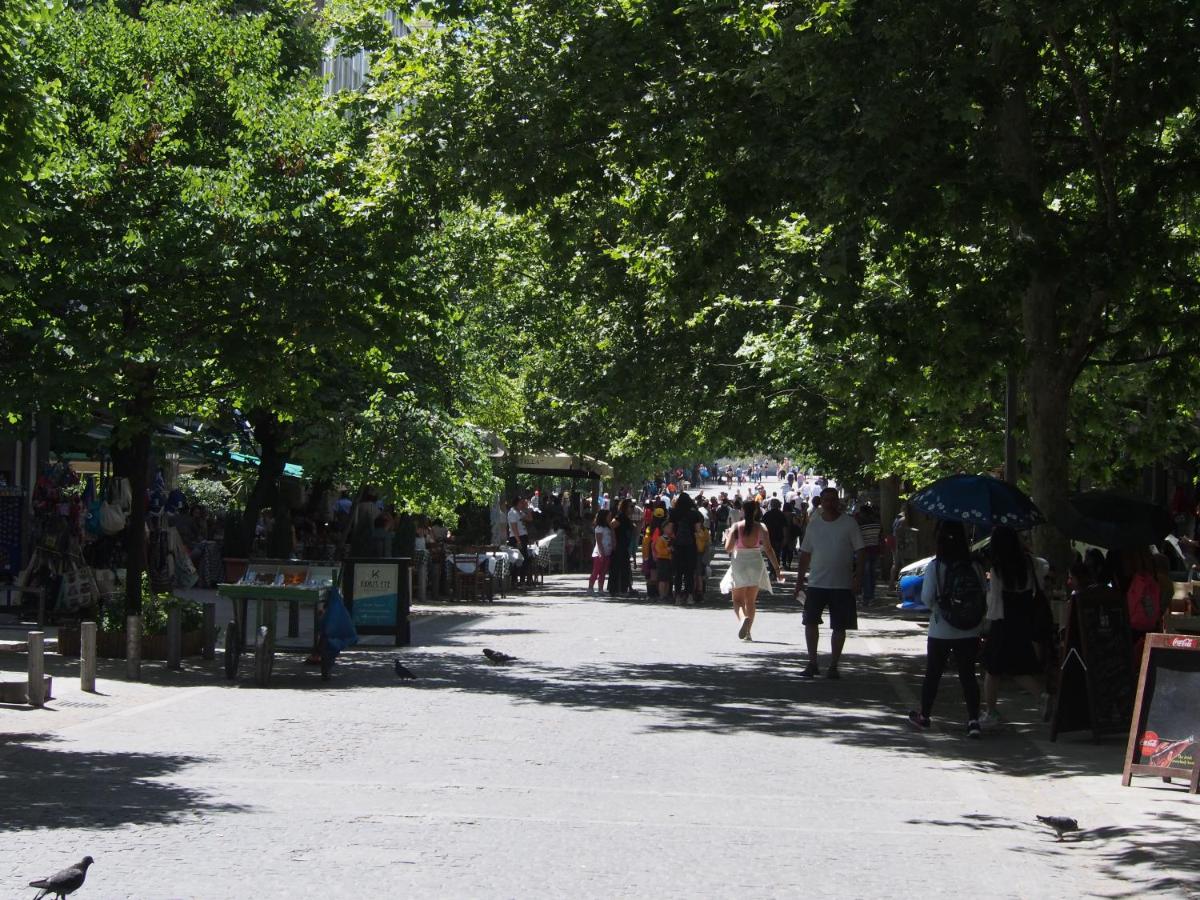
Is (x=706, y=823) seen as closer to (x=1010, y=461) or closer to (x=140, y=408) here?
(x=1010, y=461)

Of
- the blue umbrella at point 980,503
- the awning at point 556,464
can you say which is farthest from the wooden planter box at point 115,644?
the awning at point 556,464

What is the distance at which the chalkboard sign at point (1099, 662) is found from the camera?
473 inches

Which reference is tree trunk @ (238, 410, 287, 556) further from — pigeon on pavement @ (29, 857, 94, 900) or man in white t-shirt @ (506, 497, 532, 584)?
pigeon on pavement @ (29, 857, 94, 900)

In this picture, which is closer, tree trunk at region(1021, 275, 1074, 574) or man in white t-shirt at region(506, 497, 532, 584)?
tree trunk at region(1021, 275, 1074, 574)

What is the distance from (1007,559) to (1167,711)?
3166 mm

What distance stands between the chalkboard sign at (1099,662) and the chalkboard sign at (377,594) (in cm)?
929

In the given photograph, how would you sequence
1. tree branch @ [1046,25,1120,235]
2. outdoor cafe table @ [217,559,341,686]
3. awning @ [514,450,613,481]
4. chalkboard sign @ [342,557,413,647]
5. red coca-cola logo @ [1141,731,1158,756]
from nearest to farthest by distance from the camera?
red coca-cola logo @ [1141,731,1158,756] → tree branch @ [1046,25,1120,235] → outdoor cafe table @ [217,559,341,686] → chalkboard sign @ [342,557,413,647] → awning @ [514,450,613,481]

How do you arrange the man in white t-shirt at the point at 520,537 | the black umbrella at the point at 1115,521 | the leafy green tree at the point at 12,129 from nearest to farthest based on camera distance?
the leafy green tree at the point at 12,129 → the black umbrella at the point at 1115,521 → the man in white t-shirt at the point at 520,537

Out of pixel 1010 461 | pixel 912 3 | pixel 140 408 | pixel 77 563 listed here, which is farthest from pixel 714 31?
pixel 77 563

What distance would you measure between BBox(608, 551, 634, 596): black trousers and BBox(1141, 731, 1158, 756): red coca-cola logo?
22.2 m

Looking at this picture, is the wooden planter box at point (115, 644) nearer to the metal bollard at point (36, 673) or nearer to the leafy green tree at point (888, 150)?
the metal bollard at point (36, 673)

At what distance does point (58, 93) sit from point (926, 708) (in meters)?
10.7

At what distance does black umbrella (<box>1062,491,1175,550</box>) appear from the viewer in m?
13.9

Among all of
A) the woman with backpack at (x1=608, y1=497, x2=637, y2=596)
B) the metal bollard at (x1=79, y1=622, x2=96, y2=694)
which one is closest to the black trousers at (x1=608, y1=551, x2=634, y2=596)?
the woman with backpack at (x1=608, y1=497, x2=637, y2=596)
